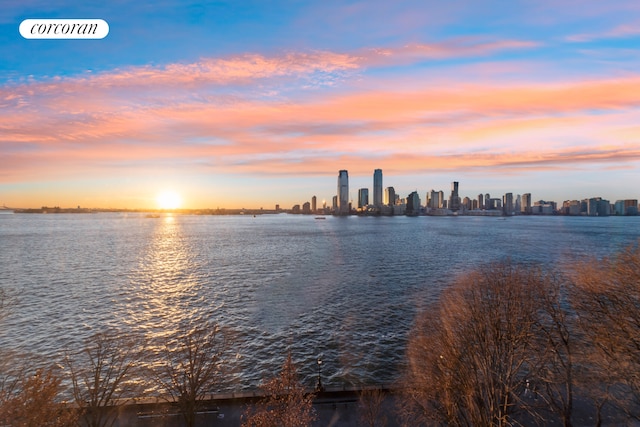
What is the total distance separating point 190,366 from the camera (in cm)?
2531

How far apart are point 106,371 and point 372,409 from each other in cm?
2591

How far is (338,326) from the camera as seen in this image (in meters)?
46.6

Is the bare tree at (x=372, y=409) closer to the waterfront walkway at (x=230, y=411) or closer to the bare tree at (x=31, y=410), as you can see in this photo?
the waterfront walkway at (x=230, y=411)

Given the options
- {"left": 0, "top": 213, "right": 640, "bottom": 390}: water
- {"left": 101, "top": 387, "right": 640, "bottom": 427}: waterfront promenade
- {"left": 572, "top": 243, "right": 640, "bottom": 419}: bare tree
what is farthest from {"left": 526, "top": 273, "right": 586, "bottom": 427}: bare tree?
{"left": 0, "top": 213, "right": 640, "bottom": 390}: water

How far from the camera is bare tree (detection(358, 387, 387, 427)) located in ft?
81.6

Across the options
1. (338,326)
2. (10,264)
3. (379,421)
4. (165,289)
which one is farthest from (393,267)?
(10,264)

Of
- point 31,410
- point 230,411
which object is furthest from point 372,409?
point 31,410

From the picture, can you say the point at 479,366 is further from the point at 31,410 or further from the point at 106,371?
the point at 106,371

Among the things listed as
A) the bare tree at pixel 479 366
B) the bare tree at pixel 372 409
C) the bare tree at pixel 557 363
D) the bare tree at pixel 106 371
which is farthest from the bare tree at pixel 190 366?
the bare tree at pixel 557 363

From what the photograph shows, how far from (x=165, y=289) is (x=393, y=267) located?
49.0 meters

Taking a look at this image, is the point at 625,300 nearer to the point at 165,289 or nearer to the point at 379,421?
the point at 379,421

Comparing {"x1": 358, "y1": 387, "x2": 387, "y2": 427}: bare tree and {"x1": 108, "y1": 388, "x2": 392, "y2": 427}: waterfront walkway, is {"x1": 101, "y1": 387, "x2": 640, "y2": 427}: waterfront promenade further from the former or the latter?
{"x1": 358, "y1": 387, "x2": 387, "y2": 427}: bare tree

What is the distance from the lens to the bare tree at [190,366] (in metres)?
25.1

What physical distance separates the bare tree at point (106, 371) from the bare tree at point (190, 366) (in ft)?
9.35
